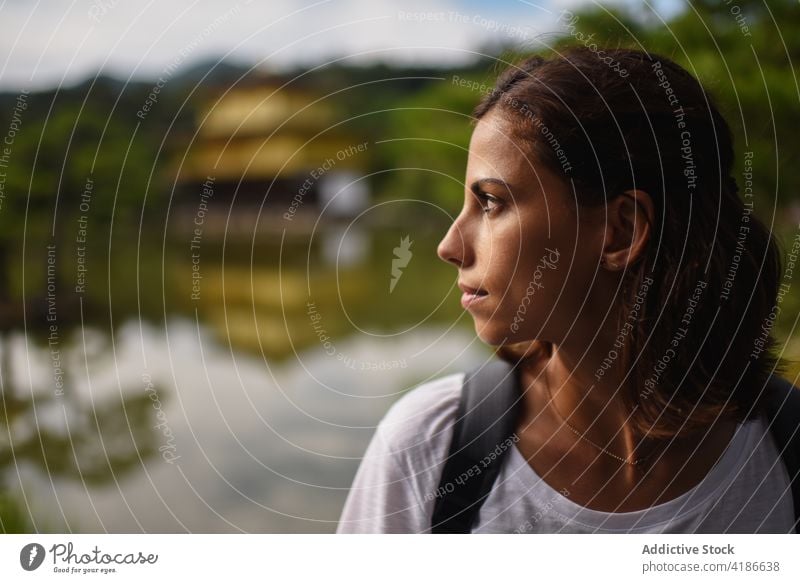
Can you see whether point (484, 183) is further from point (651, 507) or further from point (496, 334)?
point (651, 507)

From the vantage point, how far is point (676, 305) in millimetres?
587

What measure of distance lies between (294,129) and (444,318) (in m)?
0.30

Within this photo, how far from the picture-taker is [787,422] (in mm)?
590

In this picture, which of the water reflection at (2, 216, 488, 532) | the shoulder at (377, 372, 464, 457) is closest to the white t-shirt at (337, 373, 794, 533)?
the shoulder at (377, 372, 464, 457)

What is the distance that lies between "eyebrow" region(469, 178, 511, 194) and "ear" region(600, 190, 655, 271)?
0.09m

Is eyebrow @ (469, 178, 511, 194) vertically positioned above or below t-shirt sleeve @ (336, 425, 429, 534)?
above

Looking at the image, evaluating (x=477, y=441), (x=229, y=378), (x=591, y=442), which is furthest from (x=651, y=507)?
(x=229, y=378)

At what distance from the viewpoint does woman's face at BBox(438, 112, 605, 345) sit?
543mm

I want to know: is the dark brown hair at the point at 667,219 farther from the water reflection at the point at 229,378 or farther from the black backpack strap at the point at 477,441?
the water reflection at the point at 229,378

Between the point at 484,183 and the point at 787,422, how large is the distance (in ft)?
1.09

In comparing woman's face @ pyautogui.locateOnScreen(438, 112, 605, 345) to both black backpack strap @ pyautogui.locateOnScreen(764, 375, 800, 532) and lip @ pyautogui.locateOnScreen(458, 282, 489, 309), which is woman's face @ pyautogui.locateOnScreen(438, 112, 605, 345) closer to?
lip @ pyautogui.locateOnScreen(458, 282, 489, 309)
